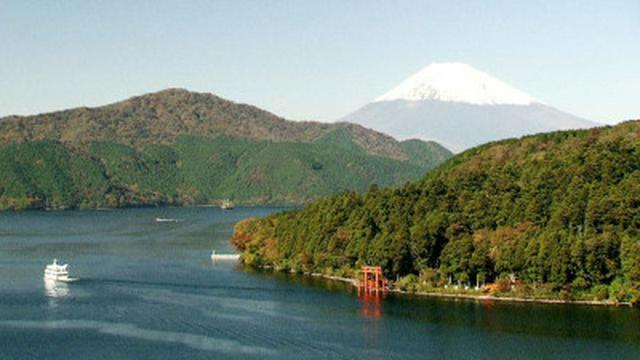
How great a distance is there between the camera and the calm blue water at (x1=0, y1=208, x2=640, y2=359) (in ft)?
200

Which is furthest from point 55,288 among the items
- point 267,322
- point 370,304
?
point 370,304

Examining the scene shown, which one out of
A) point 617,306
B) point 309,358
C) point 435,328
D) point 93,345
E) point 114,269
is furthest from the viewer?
point 114,269

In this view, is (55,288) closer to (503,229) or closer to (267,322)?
(267,322)

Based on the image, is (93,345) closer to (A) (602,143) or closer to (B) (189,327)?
(B) (189,327)

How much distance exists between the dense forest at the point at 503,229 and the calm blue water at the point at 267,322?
12.0 ft

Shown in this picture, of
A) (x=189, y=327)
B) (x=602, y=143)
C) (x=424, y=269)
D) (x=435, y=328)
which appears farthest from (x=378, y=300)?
(x=602, y=143)

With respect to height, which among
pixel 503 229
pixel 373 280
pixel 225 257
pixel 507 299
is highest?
pixel 503 229

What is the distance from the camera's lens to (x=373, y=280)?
3344 inches

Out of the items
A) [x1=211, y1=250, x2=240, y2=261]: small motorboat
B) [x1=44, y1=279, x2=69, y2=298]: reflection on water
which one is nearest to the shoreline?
[x1=44, y1=279, x2=69, y2=298]: reflection on water

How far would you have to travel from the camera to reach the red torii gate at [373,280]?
8362 centimetres

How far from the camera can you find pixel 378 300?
79.0 m

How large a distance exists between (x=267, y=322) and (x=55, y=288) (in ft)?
92.9

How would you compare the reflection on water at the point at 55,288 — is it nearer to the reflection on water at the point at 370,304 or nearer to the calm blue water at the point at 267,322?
the calm blue water at the point at 267,322

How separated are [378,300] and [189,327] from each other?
57.7ft
